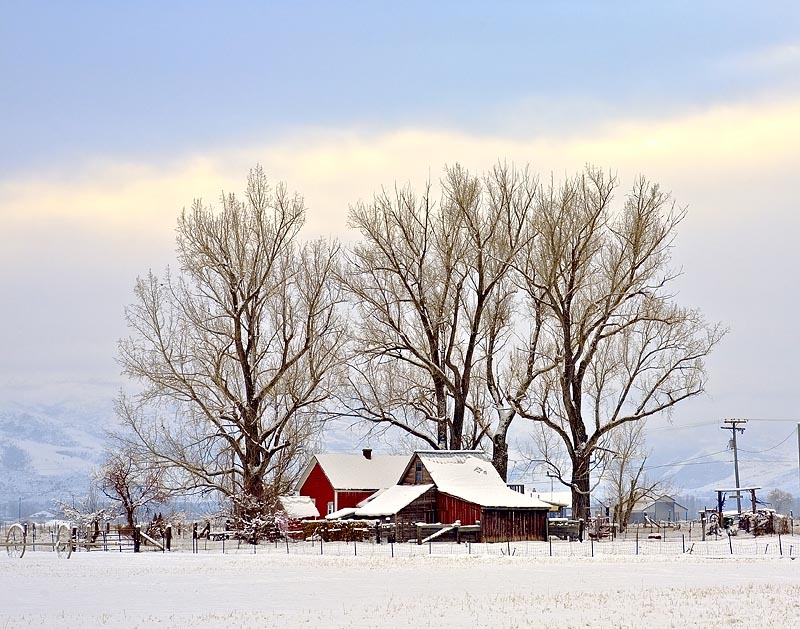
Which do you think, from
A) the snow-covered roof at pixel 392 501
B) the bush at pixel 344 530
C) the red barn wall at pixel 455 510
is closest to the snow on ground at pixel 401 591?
the bush at pixel 344 530

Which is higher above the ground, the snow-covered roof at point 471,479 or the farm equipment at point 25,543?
the snow-covered roof at point 471,479

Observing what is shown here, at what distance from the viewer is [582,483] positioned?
5306cm

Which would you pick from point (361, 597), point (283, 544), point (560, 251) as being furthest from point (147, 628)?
point (560, 251)

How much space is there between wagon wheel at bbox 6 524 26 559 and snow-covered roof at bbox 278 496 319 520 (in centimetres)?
1372

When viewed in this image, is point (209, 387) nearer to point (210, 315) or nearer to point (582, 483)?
point (210, 315)

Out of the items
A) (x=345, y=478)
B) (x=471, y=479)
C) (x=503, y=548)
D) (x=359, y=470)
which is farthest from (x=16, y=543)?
(x=503, y=548)

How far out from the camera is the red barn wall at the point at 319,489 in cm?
6191

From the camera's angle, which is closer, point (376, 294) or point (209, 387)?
point (209, 387)

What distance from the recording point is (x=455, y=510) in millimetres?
49938

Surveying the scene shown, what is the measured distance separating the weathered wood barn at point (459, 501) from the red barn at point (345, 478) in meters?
7.87

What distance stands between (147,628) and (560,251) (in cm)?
3381

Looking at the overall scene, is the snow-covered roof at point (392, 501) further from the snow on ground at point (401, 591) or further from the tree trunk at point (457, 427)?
the snow on ground at point (401, 591)

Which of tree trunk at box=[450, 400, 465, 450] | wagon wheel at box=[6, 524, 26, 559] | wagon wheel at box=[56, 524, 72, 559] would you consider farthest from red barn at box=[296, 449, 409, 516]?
wagon wheel at box=[6, 524, 26, 559]

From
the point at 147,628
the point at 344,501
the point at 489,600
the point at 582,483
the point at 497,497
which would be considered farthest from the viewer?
the point at 344,501
